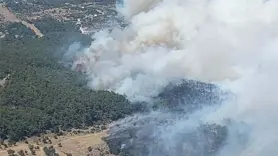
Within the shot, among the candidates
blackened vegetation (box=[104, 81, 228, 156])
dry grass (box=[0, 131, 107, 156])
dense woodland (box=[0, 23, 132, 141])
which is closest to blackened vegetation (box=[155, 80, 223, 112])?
blackened vegetation (box=[104, 81, 228, 156])

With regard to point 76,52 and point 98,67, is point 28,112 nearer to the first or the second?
point 98,67

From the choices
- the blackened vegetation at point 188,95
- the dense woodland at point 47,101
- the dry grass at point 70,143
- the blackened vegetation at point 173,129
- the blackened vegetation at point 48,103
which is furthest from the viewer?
the dense woodland at point 47,101

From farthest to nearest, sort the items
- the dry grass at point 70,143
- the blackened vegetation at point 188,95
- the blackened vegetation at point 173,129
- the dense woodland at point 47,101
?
the dense woodland at point 47,101 → the blackened vegetation at point 188,95 → the dry grass at point 70,143 → the blackened vegetation at point 173,129

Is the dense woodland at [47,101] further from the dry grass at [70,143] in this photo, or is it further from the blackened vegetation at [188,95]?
the blackened vegetation at [188,95]

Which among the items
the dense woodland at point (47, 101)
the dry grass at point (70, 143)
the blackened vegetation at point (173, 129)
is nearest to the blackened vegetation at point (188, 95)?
the blackened vegetation at point (173, 129)

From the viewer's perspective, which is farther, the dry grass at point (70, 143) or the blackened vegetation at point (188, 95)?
the blackened vegetation at point (188, 95)

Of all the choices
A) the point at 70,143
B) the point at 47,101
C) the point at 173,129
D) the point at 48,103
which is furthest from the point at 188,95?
the point at 47,101

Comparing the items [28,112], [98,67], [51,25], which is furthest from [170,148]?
[51,25]

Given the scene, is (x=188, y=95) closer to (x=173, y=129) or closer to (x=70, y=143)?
(x=173, y=129)
